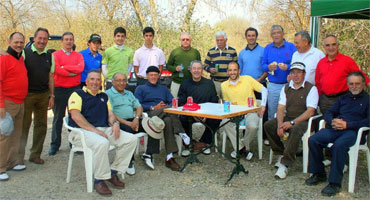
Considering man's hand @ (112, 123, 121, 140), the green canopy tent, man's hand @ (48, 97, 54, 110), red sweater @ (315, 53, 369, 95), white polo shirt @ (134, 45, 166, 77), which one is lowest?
man's hand @ (112, 123, 121, 140)

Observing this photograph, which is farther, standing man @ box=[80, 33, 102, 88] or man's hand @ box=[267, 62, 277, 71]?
standing man @ box=[80, 33, 102, 88]

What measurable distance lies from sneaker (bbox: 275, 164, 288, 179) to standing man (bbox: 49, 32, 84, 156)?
3.14m

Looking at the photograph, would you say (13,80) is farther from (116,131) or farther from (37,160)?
(116,131)

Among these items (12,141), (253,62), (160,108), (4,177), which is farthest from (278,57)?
(4,177)

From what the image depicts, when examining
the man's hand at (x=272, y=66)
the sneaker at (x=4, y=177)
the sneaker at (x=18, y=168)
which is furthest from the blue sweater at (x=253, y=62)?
the sneaker at (x=4, y=177)

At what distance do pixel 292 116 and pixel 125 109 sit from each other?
2213mm

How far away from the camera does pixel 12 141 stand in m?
4.43

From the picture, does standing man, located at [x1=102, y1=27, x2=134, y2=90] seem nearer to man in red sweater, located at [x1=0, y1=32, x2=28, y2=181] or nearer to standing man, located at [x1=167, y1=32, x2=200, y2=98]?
standing man, located at [x1=167, y1=32, x2=200, y2=98]

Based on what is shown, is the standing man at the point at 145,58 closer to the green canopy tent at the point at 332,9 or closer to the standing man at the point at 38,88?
the standing man at the point at 38,88

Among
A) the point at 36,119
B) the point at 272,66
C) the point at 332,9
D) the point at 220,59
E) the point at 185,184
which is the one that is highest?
the point at 332,9

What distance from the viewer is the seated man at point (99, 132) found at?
3.76 metres

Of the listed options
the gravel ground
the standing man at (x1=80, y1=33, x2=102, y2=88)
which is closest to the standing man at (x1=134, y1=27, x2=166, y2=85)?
the standing man at (x1=80, y1=33, x2=102, y2=88)

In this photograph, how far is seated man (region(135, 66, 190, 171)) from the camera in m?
4.62

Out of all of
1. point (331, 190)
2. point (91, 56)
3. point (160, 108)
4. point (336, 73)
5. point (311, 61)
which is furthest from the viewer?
point (91, 56)
